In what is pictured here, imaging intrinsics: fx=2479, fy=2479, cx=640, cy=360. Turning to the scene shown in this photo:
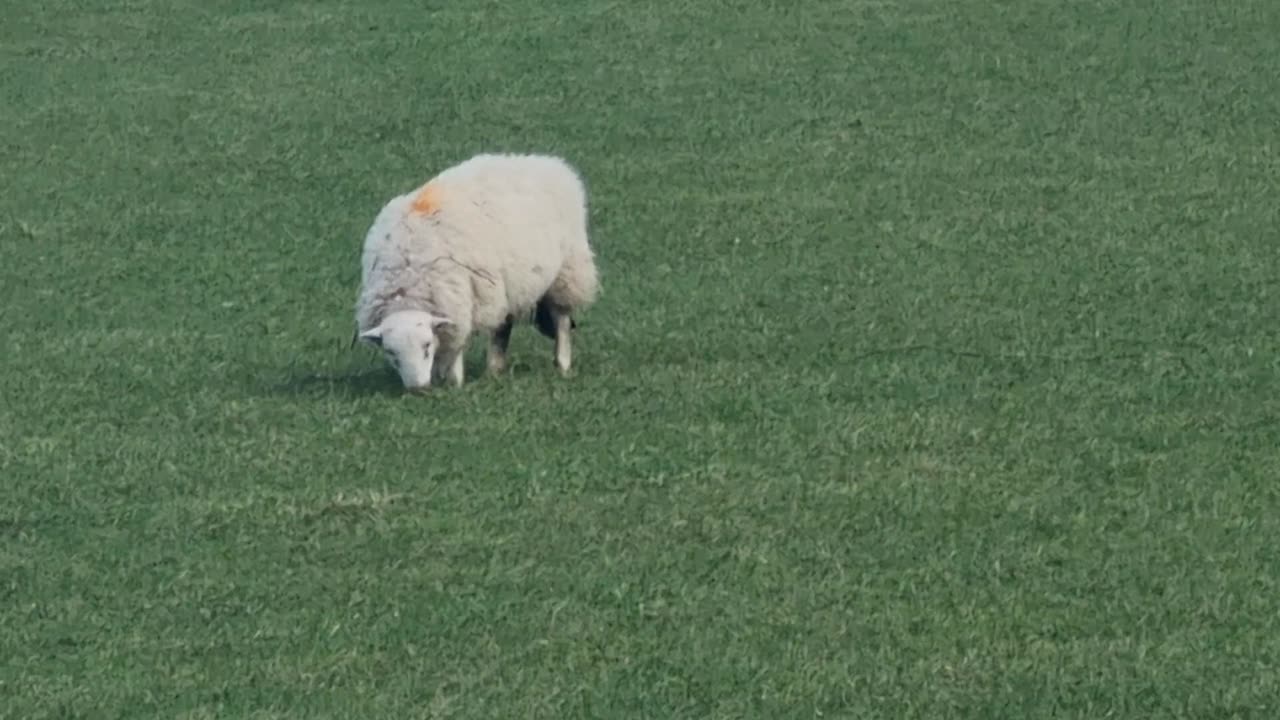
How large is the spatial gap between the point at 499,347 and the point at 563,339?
312 mm

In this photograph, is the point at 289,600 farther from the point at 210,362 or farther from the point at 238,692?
the point at 210,362

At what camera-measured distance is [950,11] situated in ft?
69.0

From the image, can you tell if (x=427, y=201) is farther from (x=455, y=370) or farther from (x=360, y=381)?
(x=360, y=381)

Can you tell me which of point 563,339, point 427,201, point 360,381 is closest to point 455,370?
point 360,381

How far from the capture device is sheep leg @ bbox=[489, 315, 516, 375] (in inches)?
462

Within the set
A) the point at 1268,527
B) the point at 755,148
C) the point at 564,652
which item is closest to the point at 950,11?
the point at 755,148

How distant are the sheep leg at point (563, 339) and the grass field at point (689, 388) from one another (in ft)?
0.70

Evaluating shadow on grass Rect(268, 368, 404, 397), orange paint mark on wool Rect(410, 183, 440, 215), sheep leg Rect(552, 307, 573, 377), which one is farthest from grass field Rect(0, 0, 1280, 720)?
orange paint mark on wool Rect(410, 183, 440, 215)

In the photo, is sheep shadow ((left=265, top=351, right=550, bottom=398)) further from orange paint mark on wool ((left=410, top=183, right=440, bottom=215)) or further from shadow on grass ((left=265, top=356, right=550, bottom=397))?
orange paint mark on wool ((left=410, top=183, right=440, bottom=215))

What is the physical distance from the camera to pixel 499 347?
1181 cm

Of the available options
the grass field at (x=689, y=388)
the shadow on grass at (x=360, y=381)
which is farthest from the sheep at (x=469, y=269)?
the grass field at (x=689, y=388)

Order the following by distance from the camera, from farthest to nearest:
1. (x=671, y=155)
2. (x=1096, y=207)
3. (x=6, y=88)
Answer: (x=6, y=88) < (x=671, y=155) < (x=1096, y=207)

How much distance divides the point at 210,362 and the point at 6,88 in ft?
29.1

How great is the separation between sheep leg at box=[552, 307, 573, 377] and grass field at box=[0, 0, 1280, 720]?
21 centimetres
